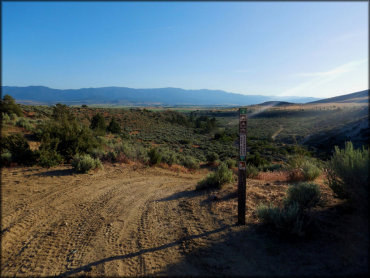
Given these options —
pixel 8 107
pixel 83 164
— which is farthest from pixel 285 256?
pixel 8 107

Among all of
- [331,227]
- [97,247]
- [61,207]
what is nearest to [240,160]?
[331,227]

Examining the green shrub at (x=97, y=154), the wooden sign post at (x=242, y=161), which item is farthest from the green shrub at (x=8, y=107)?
the wooden sign post at (x=242, y=161)

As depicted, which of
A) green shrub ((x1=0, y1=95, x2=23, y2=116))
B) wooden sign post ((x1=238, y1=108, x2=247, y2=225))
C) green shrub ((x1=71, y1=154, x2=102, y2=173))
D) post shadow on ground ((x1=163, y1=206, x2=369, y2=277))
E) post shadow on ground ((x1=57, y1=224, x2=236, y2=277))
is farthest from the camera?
green shrub ((x1=0, y1=95, x2=23, y2=116))

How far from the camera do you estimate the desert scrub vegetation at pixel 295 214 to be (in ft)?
11.8

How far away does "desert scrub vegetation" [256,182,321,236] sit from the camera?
359 centimetres

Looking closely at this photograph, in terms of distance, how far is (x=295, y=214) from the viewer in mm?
3727

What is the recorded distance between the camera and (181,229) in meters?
4.53

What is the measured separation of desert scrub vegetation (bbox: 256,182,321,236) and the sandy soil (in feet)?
0.68

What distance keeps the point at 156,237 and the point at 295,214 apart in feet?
8.94

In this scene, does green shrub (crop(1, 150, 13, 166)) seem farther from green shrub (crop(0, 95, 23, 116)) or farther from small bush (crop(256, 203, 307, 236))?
green shrub (crop(0, 95, 23, 116))

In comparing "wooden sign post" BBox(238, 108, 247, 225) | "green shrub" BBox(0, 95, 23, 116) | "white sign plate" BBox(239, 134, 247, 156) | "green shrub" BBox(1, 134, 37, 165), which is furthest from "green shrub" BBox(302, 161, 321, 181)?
"green shrub" BBox(0, 95, 23, 116)

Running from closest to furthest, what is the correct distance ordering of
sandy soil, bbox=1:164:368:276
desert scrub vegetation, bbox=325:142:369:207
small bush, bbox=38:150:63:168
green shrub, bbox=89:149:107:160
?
1. sandy soil, bbox=1:164:368:276
2. desert scrub vegetation, bbox=325:142:369:207
3. small bush, bbox=38:150:63:168
4. green shrub, bbox=89:149:107:160

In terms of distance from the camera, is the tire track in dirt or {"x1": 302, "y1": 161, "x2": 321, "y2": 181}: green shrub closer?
the tire track in dirt

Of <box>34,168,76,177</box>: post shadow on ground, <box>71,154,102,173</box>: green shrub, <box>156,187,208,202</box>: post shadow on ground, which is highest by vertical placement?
<box>71,154,102,173</box>: green shrub
